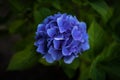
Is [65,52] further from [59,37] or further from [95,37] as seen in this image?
[95,37]

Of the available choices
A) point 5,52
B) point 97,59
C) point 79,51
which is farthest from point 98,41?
point 5,52

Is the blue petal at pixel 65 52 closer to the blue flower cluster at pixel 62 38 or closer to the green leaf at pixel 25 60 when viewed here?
the blue flower cluster at pixel 62 38

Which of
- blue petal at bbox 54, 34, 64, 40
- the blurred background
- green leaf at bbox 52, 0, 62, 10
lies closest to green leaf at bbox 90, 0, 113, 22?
the blurred background

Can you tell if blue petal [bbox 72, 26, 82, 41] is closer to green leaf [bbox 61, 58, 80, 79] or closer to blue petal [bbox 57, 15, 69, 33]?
blue petal [bbox 57, 15, 69, 33]

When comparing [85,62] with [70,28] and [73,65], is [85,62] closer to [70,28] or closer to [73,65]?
[73,65]

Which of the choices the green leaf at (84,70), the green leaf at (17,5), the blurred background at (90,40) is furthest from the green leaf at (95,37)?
the green leaf at (17,5)

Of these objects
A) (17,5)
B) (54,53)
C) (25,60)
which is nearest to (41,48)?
(54,53)
